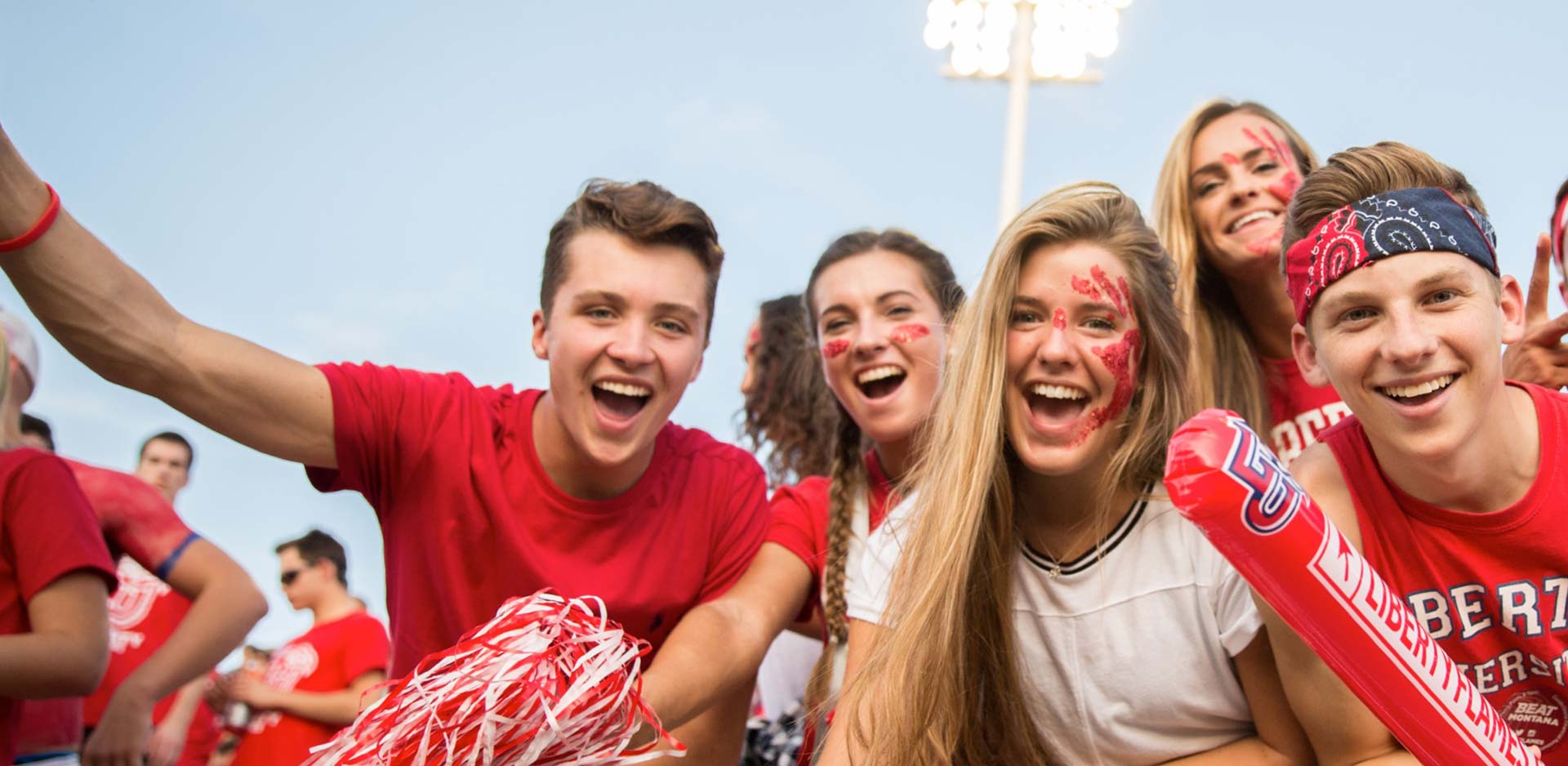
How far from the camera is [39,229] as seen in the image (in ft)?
7.29

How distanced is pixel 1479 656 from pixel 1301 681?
38 centimetres

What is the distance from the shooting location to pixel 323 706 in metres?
5.63

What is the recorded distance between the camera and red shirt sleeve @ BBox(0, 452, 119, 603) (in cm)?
336

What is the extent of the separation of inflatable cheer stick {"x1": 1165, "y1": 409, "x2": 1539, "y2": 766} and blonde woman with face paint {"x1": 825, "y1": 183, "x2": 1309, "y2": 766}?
1.78ft

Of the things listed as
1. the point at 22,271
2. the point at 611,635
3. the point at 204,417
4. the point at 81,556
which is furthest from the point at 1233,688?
the point at 81,556

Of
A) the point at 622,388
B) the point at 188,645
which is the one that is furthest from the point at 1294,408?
the point at 188,645

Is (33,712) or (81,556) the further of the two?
(33,712)

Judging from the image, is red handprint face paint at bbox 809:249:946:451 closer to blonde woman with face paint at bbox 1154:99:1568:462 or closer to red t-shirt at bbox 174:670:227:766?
blonde woman with face paint at bbox 1154:99:1568:462

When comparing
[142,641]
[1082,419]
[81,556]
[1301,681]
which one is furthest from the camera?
[142,641]

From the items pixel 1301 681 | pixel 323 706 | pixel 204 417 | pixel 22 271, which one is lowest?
pixel 323 706

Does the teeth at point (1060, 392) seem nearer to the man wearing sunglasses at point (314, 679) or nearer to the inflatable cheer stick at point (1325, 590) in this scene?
the inflatable cheer stick at point (1325, 590)

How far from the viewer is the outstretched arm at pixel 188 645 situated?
3.88 m

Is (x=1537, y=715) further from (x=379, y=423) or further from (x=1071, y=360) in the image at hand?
(x=379, y=423)

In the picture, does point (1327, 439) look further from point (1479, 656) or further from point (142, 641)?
point (142, 641)
